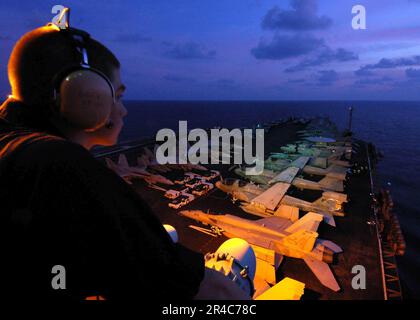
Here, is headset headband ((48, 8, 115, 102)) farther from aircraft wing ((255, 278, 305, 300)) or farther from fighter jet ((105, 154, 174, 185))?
fighter jet ((105, 154, 174, 185))

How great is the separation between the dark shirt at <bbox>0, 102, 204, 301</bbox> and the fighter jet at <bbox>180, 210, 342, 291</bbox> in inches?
560

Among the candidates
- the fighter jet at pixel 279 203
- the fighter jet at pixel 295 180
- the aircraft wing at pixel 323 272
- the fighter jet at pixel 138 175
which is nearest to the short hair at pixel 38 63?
the aircraft wing at pixel 323 272

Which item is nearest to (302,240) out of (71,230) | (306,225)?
(306,225)

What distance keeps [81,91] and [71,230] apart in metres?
1.21

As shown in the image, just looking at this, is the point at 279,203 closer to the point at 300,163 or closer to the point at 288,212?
the point at 288,212

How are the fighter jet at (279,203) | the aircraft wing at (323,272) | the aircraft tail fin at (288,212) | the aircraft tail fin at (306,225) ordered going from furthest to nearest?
1. the fighter jet at (279,203)
2. the aircraft tail fin at (288,212)
3. the aircraft tail fin at (306,225)
4. the aircraft wing at (323,272)

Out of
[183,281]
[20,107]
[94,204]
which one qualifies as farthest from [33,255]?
[20,107]

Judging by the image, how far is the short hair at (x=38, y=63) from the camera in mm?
1979

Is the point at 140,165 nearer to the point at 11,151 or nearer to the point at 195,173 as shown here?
the point at 195,173

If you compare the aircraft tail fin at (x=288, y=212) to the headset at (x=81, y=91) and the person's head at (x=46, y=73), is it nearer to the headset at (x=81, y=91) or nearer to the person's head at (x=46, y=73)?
the headset at (x=81, y=91)

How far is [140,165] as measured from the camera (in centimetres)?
3269

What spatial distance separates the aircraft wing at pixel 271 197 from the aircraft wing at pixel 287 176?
206cm

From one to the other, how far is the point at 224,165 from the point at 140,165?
12.1 m
